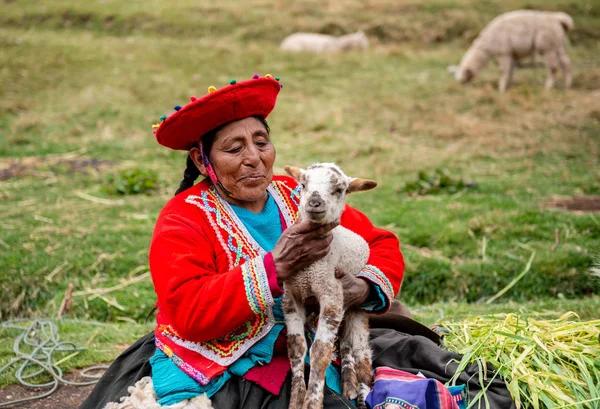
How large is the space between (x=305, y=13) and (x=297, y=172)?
19276 millimetres

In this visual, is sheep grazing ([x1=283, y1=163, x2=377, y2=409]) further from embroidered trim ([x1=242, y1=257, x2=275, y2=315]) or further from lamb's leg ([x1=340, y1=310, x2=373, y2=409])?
embroidered trim ([x1=242, y1=257, x2=275, y2=315])

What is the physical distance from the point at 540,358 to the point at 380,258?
0.85m

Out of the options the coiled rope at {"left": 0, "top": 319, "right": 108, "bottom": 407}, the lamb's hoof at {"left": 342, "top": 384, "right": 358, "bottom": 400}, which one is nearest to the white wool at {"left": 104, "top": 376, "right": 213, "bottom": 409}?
the lamb's hoof at {"left": 342, "top": 384, "right": 358, "bottom": 400}

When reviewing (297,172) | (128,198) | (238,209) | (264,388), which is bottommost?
(128,198)

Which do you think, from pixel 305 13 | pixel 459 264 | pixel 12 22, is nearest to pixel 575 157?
pixel 459 264

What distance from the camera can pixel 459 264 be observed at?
624 centimetres

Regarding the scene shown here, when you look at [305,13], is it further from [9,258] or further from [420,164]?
[9,258]

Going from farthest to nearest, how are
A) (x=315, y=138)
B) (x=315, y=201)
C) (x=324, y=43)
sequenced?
(x=324, y=43)
(x=315, y=138)
(x=315, y=201)

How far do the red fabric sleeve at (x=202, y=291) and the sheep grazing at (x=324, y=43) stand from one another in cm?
1561

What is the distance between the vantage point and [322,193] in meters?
2.60

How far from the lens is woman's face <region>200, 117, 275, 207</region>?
2943 millimetres

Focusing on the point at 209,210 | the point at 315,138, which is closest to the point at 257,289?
the point at 209,210

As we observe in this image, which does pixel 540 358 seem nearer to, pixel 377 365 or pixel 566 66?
pixel 377 365

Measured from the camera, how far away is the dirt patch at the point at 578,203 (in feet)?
24.8
